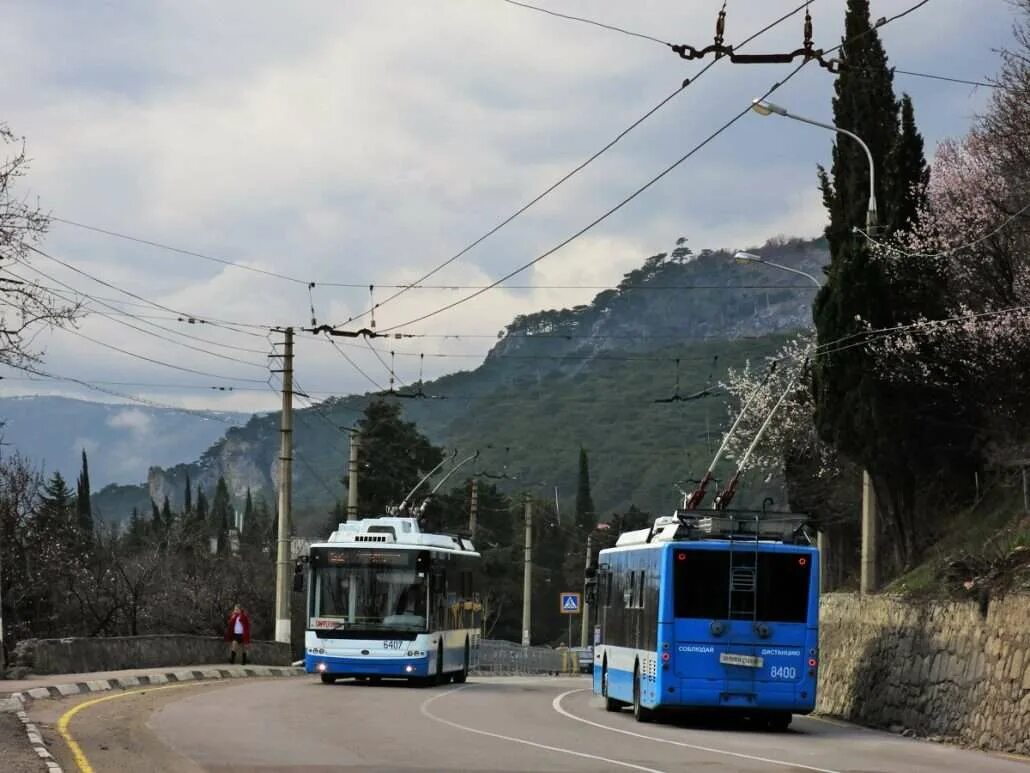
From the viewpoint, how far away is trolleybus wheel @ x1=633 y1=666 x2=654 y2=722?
26391mm

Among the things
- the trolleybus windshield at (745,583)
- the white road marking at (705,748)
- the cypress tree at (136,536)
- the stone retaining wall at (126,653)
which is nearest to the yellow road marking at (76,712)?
the stone retaining wall at (126,653)

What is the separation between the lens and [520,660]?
7044cm

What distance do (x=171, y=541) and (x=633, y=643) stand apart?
58126 millimetres

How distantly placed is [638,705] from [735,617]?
2.67 metres

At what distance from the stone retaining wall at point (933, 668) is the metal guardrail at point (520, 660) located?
3730 cm

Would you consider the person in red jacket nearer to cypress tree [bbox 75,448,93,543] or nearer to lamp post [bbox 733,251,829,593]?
lamp post [bbox 733,251,829,593]

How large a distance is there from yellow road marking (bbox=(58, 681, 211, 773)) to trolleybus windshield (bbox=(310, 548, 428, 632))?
3025mm

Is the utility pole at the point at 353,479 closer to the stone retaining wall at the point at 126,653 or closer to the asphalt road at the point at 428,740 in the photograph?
the stone retaining wall at the point at 126,653

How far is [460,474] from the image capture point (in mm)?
189625

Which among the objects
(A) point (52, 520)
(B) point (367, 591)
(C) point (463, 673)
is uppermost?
(A) point (52, 520)

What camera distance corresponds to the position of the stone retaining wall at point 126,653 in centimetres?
3309

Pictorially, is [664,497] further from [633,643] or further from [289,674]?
[633,643]

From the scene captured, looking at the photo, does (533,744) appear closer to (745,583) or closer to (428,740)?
(428,740)

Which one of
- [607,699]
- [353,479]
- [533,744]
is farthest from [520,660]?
[533,744]
